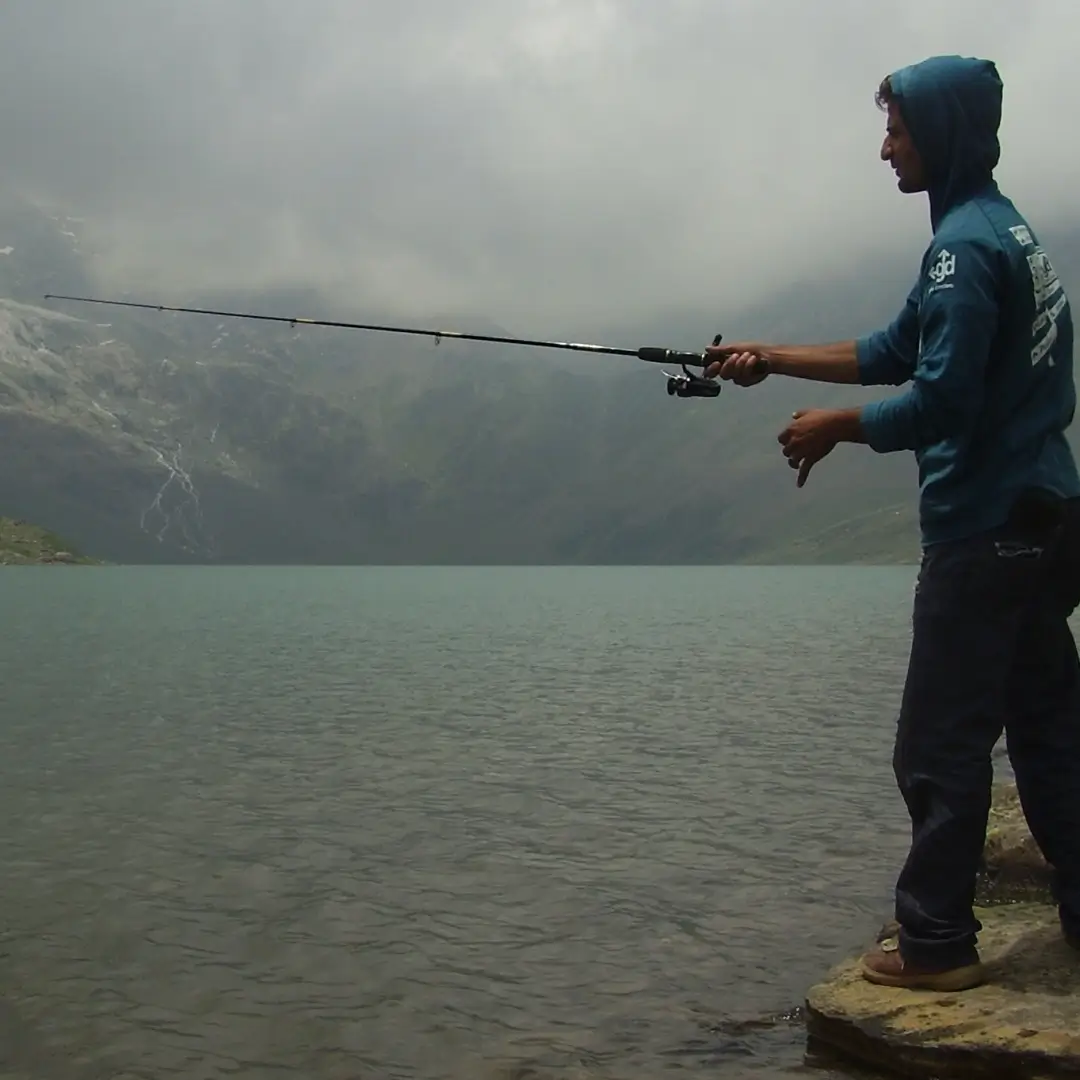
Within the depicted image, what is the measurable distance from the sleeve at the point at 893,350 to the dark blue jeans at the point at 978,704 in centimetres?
117

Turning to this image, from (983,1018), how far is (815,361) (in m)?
3.52

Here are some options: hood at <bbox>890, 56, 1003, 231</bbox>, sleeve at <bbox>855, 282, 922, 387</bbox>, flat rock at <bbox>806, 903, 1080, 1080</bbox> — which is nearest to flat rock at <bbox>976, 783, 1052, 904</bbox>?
flat rock at <bbox>806, 903, 1080, 1080</bbox>

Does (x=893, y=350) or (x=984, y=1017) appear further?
(x=893, y=350)

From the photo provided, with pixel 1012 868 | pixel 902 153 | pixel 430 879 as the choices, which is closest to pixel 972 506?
pixel 902 153

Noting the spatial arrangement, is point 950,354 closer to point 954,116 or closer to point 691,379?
point 954,116

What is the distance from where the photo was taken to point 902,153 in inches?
242

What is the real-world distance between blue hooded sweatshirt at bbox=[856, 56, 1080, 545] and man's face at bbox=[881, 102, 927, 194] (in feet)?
0.15

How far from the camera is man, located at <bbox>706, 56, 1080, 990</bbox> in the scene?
5.69 m

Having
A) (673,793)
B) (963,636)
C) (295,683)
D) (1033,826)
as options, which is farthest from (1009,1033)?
(295,683)

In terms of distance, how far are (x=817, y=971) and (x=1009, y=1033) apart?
375 centimetres

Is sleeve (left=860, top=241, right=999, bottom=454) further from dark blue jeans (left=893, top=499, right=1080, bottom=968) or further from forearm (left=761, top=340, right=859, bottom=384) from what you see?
forearm (left=761, top=340, right=859, bottom=384)

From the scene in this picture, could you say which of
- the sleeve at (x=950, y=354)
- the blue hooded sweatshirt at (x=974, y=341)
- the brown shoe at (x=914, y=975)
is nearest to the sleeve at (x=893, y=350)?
the blue hooded sweatshirt at (x=974, y=341)

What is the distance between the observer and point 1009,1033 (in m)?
5.78

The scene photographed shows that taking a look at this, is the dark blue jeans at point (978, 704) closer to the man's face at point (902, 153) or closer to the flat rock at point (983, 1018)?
the flat rock at point (983, 1018)
